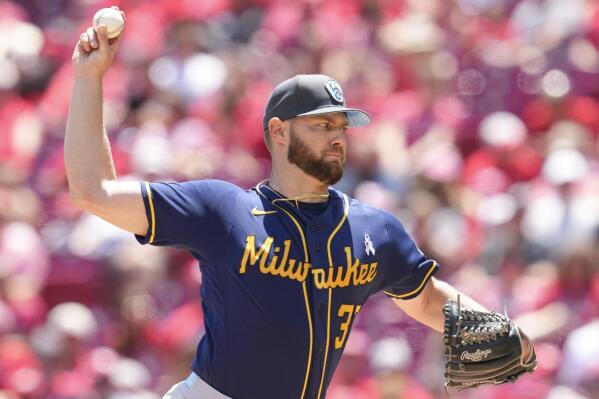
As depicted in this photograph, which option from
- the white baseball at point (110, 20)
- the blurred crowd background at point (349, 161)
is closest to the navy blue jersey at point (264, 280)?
the white baseball at point (110, 20)

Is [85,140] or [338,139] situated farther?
[338,139]

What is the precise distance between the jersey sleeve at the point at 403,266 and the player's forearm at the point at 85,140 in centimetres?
103

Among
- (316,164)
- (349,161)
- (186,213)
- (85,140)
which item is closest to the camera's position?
(85,140)

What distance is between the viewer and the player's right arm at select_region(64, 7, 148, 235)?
11.3 feet

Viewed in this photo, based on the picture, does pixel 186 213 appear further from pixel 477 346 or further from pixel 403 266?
pixel 477 346

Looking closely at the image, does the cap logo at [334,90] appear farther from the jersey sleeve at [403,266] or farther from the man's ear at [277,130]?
the jersey sleeve at [403,266]

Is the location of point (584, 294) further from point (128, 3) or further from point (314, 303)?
point (128, 3)

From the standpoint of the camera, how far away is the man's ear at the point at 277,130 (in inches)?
154

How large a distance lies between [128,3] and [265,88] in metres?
1.53

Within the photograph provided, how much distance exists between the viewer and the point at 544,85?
795cm

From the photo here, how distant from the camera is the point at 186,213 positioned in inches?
143

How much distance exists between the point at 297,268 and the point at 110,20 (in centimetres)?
95

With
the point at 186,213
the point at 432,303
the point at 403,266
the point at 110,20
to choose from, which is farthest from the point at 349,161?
the point at 110,20

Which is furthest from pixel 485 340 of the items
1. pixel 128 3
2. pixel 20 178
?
pixel 128 3
